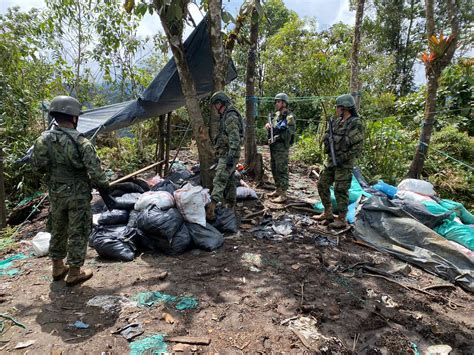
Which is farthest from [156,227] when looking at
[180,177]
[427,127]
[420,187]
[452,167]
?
[452,167]

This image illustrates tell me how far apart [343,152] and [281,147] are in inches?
46.2

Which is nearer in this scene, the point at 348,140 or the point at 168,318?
the point at 168,318

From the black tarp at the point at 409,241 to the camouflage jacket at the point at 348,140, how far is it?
0.61 m

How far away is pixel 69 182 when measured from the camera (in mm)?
2695

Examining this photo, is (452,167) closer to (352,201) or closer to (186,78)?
(352,201)

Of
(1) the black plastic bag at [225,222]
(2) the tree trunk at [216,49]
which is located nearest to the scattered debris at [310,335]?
(1) the black plastic bag at [225,222]

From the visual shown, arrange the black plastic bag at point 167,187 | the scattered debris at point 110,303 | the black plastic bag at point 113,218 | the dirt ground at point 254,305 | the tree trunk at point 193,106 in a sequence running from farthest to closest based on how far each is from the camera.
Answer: the black plastic bag at point 167,187, the tree trunk at point 193,106, the black plastic bag at point 113,218, the scattered debris at point 110,303, the dirt ground at point 254,305

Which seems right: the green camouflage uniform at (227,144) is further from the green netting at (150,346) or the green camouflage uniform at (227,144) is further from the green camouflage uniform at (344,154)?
the green netting at (150,346)

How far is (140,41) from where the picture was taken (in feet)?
25.4

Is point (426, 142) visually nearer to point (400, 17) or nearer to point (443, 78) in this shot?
point (443, 78)

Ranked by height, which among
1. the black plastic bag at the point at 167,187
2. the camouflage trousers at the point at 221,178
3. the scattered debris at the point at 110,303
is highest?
the camouflage trousers at the point at 221,178

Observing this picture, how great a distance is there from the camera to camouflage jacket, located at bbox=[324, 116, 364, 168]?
3953 millimetres

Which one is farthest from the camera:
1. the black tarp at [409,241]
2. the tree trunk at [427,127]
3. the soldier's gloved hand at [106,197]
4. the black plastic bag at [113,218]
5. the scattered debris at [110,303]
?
the tree trunk at [427,127]

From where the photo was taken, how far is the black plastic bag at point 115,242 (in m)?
3.19
